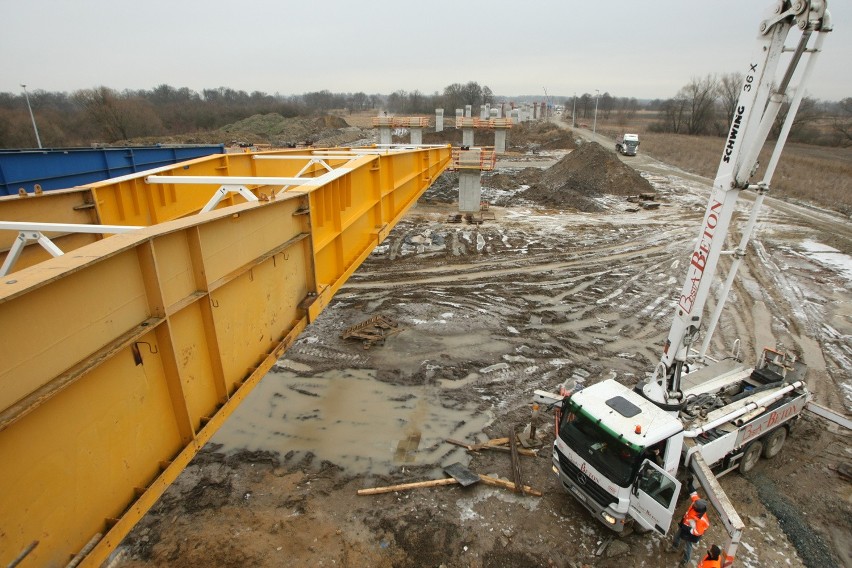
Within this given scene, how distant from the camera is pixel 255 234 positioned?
4066mm

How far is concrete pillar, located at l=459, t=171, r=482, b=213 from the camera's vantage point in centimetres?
2030

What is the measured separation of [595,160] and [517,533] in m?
25.6

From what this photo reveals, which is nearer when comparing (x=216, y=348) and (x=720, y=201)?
(x=216, y=348)

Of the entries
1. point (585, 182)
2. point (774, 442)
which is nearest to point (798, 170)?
point (585, 182)

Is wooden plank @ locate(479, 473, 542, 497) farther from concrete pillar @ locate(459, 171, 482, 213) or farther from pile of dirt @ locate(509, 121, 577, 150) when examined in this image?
pile of dirt @ locate(509, 121, 577, 150)

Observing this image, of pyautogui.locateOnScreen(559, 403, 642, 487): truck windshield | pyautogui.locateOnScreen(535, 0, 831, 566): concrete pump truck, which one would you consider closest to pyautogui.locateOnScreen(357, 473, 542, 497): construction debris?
pyautogui.locateOnScreen(535, 0, 831, 566): concrete pump truck

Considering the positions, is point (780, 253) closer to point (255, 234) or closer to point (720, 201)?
point (720, 201)

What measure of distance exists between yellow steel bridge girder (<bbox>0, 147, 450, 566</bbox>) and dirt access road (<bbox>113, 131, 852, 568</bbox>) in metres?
2.83

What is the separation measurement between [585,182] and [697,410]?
2184 centimetres

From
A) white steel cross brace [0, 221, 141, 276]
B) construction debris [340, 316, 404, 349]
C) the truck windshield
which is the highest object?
white steel cross brace [0, 221, 141, 276]

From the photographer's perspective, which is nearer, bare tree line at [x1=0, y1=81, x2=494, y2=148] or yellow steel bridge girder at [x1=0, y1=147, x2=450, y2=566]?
yellow steel bridge girder at [x1=0, y1=147, x2=450, y2=566]

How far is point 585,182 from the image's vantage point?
26.1m

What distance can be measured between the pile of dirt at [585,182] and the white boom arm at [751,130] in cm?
1732

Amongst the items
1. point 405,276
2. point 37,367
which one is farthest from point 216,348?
point 405,276
